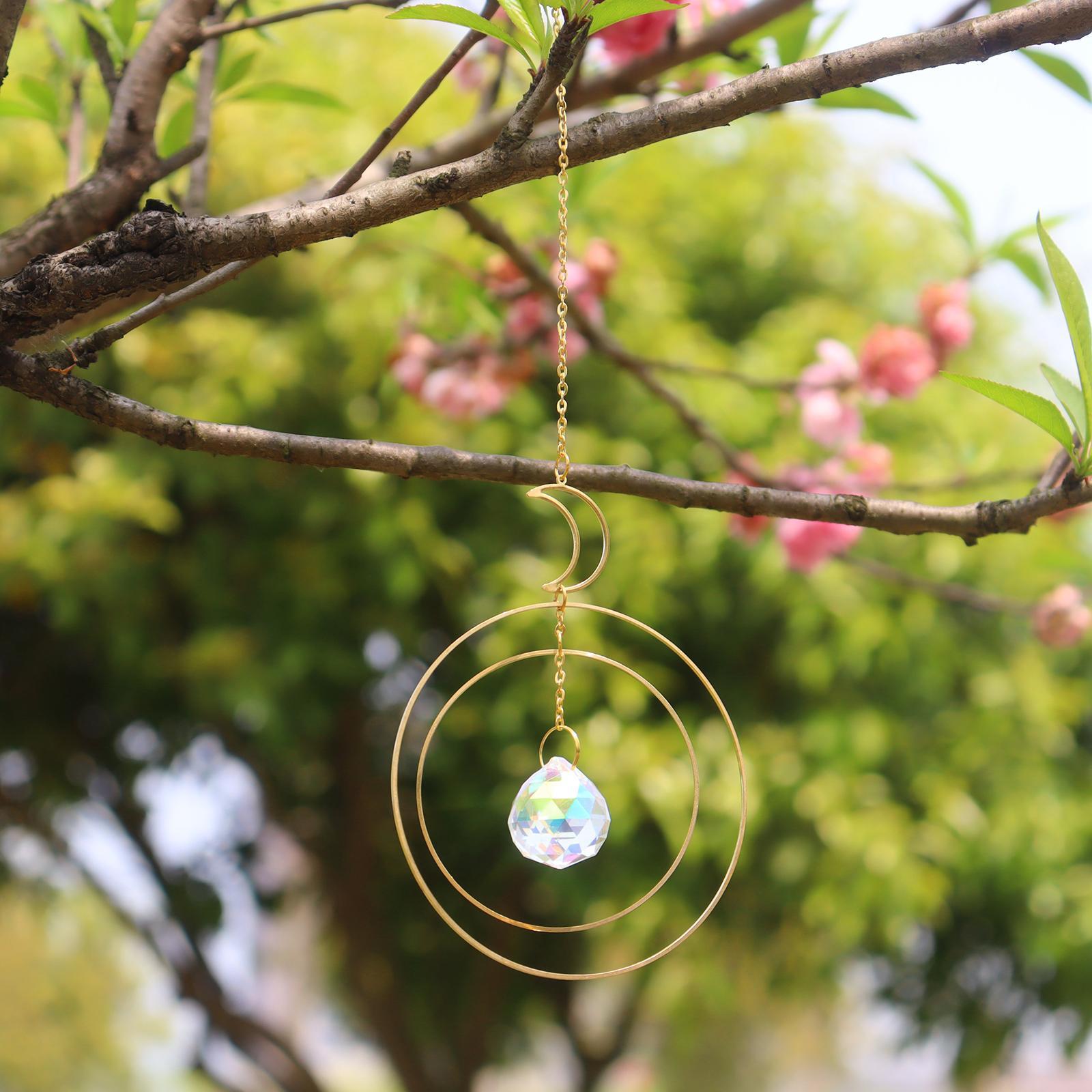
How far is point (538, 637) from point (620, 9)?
53.5 inches

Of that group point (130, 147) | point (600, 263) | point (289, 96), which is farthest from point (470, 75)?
point (130, 147)

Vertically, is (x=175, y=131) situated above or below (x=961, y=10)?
below

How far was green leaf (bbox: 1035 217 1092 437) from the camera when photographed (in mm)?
541

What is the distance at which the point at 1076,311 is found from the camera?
1.83ft

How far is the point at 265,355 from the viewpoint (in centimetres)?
182

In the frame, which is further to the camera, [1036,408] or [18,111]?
[18,111]

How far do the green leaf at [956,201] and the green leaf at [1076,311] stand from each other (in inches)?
21.3

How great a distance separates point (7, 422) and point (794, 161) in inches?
65.5

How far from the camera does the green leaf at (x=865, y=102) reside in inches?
33.3

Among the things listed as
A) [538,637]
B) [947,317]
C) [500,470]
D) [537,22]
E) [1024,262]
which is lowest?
[538,637]

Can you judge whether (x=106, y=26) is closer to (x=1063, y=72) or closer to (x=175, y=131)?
(x=175, y=131)

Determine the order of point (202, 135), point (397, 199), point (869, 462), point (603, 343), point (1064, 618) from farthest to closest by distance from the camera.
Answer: point (869, 462), point (1064, 618), point (603, 343), point (202, 135), point (397, 199)

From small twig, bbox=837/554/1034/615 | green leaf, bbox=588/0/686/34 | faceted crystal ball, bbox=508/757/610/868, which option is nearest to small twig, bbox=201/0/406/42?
green leaf, bbox=588/0/686/34

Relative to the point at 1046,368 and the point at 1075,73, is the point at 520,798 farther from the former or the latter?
the point at 1075,73
